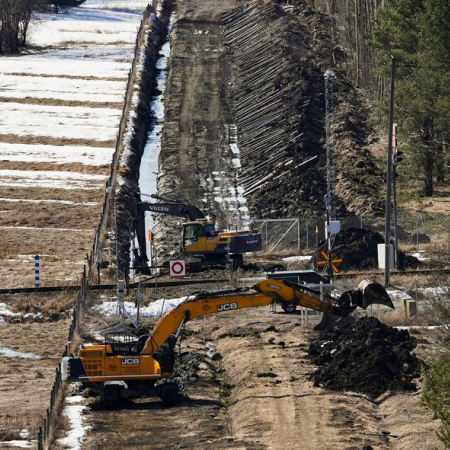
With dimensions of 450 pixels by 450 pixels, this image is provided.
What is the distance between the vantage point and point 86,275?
46.1m

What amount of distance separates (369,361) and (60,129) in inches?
2140

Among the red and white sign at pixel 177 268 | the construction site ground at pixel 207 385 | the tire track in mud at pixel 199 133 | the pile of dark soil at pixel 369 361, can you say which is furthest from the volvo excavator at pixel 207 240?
the pile of dark soil at pixel 369 361

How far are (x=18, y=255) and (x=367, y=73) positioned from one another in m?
40.0

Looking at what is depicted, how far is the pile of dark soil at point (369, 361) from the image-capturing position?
28.6m

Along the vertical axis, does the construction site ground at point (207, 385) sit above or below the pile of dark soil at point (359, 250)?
below

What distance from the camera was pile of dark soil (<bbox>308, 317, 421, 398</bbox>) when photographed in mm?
28562

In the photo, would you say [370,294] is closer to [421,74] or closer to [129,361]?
[129,361]

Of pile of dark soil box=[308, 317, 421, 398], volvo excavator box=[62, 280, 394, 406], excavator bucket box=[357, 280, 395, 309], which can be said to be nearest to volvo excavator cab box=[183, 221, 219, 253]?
excavator bucket box=[357, 280, 395, 309]

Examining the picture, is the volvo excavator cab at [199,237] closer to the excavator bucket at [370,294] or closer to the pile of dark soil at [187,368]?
the pile of dark soil at [187,368]

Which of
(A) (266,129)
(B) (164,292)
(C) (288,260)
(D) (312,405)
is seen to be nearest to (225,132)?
(A) (266,129)

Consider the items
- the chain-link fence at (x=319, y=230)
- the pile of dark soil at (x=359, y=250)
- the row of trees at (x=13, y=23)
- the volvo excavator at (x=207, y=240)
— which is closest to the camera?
the pile of dark soil at (x=359, y=250)

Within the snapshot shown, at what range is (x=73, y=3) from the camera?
136 metres

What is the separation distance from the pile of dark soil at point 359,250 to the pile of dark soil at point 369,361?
16316 millimetres

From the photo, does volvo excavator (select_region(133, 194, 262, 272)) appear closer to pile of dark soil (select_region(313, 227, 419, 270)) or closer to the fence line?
pile of dark soil (select_region(313, 227, 419, 270))
